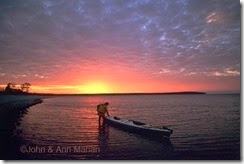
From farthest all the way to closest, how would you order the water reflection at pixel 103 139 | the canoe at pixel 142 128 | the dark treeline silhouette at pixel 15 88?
the dark treeline silhouette at pixel 15 88, the canoe at pixel 142 128, the water reflection at pixel 103 139

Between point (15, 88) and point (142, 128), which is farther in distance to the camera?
point (15, 88)

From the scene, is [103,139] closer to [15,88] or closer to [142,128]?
[142,128]

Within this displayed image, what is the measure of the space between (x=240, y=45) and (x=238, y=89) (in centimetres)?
115

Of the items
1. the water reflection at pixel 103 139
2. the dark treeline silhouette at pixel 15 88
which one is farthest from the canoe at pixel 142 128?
the dark treeline silhouette at pixel 15 88

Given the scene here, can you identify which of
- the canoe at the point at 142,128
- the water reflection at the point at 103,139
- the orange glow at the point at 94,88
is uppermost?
the orange glow at the point at 94,88

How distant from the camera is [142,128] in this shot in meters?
9.52

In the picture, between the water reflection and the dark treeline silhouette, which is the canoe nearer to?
the water reflection

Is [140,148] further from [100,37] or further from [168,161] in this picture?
[100,37]

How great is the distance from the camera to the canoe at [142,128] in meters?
8.83

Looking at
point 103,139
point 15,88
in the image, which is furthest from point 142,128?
point 15,88

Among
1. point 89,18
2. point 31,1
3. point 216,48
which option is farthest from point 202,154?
point 31,1

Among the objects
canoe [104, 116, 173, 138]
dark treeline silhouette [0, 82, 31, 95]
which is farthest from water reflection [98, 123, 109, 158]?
dark treeline silhouette [0, 82, 31, 95]

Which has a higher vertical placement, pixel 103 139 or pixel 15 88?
pixel 15 88

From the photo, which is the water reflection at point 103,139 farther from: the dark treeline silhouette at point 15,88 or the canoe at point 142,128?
the dark treeline silhouette at point 15,88
